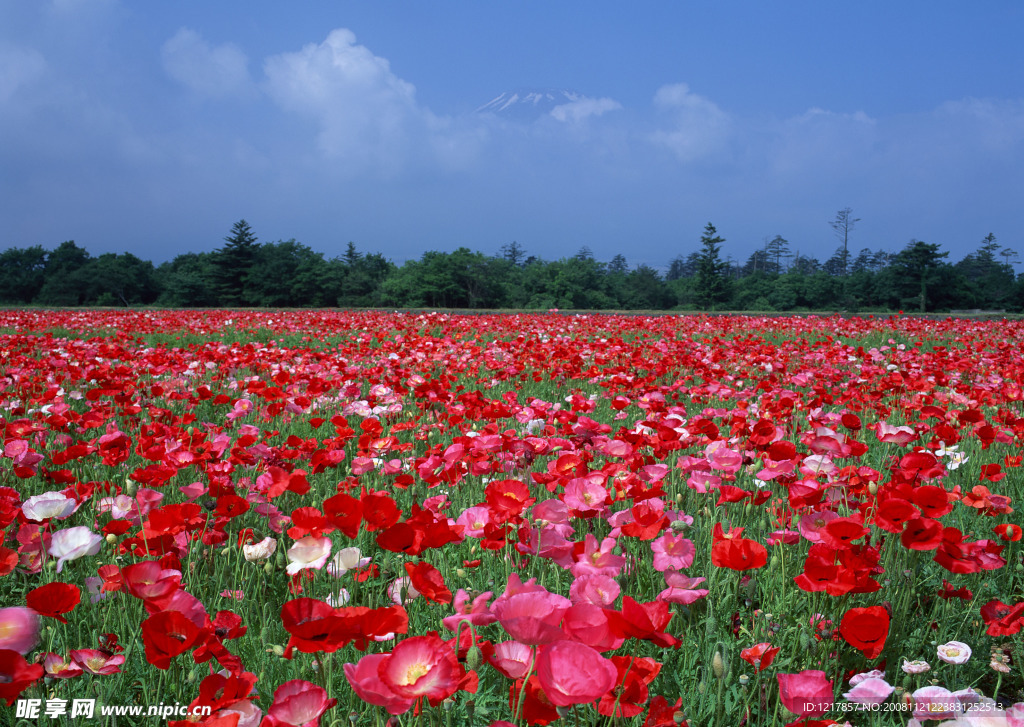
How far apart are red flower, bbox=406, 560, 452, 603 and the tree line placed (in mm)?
35726

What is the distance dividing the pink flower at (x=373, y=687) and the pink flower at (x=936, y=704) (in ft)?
2.70

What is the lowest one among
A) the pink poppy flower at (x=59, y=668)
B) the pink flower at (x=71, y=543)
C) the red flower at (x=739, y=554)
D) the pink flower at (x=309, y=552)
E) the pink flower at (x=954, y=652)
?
the pink flower at (x=954, y=652)

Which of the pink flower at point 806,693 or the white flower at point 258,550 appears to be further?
the white flower at point 258,550

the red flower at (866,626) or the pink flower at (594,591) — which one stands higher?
the pink flower at (594,591)

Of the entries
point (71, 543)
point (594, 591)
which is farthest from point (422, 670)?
point (71, 543)

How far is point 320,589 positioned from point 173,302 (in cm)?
5260

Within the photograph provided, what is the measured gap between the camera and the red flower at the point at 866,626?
1.00 m

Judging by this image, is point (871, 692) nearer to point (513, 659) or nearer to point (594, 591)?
point (594, 591)

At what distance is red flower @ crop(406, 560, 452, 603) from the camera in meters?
1.02

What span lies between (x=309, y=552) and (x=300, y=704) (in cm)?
54

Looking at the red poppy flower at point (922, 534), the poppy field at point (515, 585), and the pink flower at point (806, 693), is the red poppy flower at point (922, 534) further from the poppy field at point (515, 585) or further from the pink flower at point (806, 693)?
the pink flower at point (806, 693)

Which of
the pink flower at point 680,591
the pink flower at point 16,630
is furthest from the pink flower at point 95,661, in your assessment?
the pink flower at point 680,591

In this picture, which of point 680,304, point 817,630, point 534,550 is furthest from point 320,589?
point 680,304

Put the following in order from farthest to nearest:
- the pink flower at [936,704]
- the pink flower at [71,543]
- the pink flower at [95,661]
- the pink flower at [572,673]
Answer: the pink flower at [71,543], the pink flower at [95,661], the pink flower at [936,704], the pink flower at [572,673]
